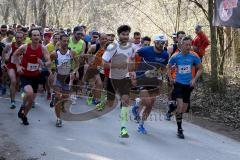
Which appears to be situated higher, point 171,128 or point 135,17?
point 135,17

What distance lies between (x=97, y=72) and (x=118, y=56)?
302cm

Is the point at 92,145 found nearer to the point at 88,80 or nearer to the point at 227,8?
the point at 88,80

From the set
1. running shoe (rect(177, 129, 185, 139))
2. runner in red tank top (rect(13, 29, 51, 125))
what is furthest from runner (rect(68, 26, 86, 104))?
running shoe (rect(177, 129, 185, 139))

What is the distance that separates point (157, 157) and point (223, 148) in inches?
63.9

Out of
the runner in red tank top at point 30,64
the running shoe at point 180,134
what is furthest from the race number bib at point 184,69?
the runner in red tank top at point 30,64

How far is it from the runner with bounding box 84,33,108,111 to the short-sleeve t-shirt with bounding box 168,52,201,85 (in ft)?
→ 9.60

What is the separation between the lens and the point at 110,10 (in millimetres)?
33875

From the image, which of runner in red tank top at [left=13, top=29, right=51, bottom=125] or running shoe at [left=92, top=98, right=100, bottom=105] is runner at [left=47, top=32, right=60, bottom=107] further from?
runner in red tank top at [left=13, top=29, right=51, bottom=125]

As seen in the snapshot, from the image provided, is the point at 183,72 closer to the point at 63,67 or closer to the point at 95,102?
the point at 63,67

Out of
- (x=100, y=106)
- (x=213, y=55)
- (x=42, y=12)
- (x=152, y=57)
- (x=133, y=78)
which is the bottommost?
(x=100, y=106)

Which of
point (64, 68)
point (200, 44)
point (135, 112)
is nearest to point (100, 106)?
point (64, 68)

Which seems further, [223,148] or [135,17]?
[135,17]

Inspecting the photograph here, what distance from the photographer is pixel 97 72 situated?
39.7 feet

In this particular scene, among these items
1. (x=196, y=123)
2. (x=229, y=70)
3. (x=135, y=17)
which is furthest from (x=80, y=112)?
(x=135, y=17)
